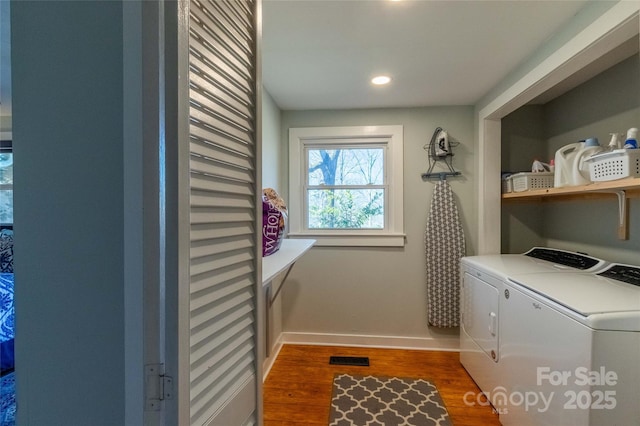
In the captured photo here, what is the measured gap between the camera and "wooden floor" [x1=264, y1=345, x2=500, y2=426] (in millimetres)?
1914

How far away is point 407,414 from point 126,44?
2273 mm

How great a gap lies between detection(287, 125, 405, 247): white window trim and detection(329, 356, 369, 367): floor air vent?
3.26 ft

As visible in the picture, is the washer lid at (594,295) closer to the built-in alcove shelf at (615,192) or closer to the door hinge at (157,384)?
the built-in alcove shelf at (615,192)

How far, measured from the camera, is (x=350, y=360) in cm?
260

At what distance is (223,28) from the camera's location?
0.73 metres

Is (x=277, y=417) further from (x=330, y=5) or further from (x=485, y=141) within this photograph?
(x=485, y=141)

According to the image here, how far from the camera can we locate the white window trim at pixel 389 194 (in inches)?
111

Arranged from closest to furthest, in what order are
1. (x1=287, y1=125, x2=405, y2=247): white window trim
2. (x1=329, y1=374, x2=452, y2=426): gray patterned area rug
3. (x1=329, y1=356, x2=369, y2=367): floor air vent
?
(x1=329, y1=374, x2=452, y2=426): gray patterned area rug < (x1=329, y1=356, x2=369, y2=367): floor air vent < (x1=287, y1=125, x2=405, y2=247): white window trim

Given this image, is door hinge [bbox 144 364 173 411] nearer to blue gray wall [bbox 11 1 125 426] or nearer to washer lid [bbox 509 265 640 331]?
blue gray wall [bbox 11 1 125 426]

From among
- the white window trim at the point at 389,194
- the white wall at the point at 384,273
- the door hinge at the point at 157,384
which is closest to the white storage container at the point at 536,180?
the white wall at the point at 384,273

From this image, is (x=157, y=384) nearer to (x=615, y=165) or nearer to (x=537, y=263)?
(x=615, y=165)

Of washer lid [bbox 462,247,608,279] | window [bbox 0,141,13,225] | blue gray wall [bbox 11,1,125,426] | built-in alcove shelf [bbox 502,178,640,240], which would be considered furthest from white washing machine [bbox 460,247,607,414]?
window [bbox 0,141,13,225]

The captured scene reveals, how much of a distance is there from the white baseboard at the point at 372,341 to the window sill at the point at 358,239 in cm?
87

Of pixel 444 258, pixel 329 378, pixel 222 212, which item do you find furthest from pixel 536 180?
pixel 222 212
